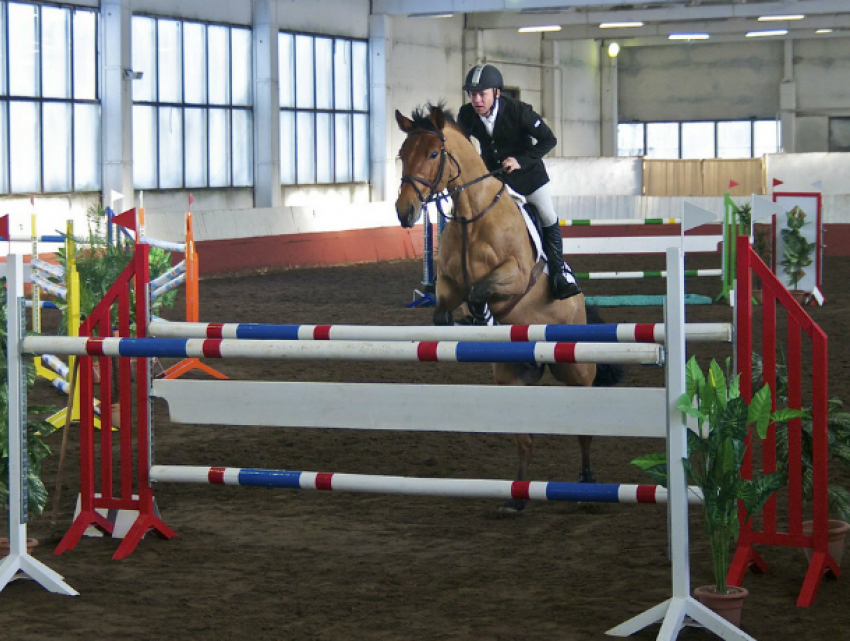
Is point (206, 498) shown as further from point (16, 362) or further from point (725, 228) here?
point (725, 228)

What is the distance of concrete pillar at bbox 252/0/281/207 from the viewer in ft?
66.6

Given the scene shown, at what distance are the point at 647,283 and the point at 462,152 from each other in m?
10.8

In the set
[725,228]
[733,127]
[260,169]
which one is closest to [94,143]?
[260,169]

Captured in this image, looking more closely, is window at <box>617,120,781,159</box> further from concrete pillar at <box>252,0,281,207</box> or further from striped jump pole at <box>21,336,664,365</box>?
striped jump pole at <box>21,336,664,365</box>

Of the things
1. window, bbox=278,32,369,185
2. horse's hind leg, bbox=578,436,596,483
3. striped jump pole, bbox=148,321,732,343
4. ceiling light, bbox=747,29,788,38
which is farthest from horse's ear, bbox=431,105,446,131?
ceiling light, bbox=747,29,788,38

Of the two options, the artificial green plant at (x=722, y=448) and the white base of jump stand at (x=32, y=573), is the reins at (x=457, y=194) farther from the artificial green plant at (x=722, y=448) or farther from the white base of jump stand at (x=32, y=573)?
the white base of jump stand at (x=32, y=573)

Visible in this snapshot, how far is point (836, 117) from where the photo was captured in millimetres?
30875

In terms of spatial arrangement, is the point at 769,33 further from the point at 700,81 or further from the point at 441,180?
the point at 441,180

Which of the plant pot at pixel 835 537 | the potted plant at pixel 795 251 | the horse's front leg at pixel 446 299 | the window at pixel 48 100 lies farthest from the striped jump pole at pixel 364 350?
the window at pixel 48 100

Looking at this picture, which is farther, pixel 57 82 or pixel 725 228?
pixel 57 82

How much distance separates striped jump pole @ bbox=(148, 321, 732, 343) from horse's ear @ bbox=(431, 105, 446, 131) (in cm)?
137

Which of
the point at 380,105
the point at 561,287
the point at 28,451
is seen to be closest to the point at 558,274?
the point at 561,287

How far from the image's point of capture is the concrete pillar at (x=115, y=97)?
56.6ft

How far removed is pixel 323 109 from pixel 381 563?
18.4 m
